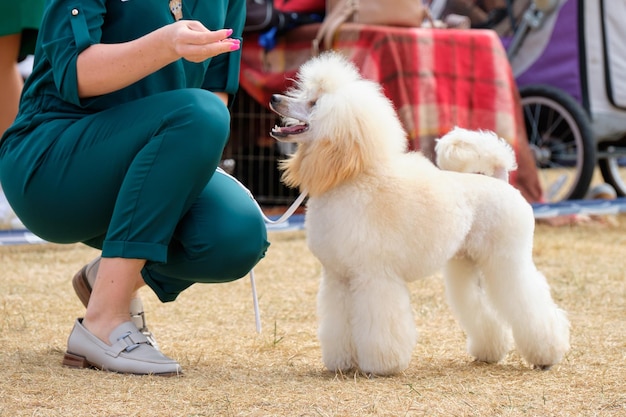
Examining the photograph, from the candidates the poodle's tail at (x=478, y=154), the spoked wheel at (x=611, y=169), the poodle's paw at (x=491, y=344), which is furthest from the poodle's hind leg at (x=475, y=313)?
the spoked wheel at (x=611, y=169)

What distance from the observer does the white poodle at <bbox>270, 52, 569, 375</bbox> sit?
83.1 inches

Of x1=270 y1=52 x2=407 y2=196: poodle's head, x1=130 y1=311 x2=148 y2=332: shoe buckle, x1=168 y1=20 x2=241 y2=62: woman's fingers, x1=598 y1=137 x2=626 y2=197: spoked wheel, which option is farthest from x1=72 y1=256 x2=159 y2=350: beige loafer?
x1=598 y1=137 x2=626 y2=197: spoked wheel

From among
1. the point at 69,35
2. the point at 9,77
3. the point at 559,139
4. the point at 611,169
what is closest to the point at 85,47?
the point at 69,35

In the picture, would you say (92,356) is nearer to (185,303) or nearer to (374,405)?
(374,405)

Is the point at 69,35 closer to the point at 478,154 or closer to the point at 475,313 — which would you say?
the point at 478,154

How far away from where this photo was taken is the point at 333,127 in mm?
2104

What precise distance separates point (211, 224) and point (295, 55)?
101 inches

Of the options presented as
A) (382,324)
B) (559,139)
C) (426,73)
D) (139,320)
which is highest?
(382,324)

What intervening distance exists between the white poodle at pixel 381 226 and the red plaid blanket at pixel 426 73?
88.3 inches

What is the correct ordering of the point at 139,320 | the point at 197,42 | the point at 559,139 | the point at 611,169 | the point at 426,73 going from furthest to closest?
1. the point at 611,169
2. the point at 559,139
3. the point at 426,73
4. the point at 139,320
5. the point at 197,42

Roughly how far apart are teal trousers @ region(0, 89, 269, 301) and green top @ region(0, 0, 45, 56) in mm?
1066

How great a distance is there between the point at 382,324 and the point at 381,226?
22 centimetres

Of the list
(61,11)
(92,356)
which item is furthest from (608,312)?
(61,11)

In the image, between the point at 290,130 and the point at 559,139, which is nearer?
the point at 290,130
